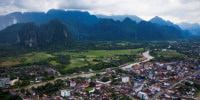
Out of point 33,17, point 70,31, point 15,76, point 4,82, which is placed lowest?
point 4,82

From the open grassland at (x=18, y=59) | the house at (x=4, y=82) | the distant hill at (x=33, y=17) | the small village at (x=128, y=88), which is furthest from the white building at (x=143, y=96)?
the distant hill at (x=33, y=17)

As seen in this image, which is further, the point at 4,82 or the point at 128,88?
the point at 4,82

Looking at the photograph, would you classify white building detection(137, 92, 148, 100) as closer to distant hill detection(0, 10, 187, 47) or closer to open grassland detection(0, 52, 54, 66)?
open grassland detection(0, 52, 54, 66)

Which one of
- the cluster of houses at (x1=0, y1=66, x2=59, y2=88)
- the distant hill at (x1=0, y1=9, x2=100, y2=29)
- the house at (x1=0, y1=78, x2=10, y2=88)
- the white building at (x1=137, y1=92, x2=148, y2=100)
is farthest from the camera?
the distant hill at (x1=0, y1=9, x2=100, y2=29)

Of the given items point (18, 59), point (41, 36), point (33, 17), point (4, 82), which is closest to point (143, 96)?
point (4, 82)

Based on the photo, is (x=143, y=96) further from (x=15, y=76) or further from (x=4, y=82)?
(x=15, y=76)

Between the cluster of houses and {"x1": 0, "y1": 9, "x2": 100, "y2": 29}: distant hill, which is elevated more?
{"x1": 0, "y1": 9, "x2": 100, "y2": 29}: distant hill

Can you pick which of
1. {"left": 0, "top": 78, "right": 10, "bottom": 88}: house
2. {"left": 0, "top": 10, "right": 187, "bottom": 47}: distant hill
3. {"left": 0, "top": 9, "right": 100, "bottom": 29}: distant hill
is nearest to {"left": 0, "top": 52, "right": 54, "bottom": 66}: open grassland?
{"left": 0, "top": 78, "right": 10, "bottom": 88}: house

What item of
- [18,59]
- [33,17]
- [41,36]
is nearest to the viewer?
[18,59]

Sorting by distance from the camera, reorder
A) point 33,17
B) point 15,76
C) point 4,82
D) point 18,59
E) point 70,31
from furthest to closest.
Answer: point 33,17, point 70,31, point 18,59, point 15,76, point 4,82

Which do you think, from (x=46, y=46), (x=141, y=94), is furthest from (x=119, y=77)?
(x=46, y=46)

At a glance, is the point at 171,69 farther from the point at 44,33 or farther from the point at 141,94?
the point at 44,33

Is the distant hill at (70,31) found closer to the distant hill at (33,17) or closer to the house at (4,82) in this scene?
the distant hill at (33,17)
